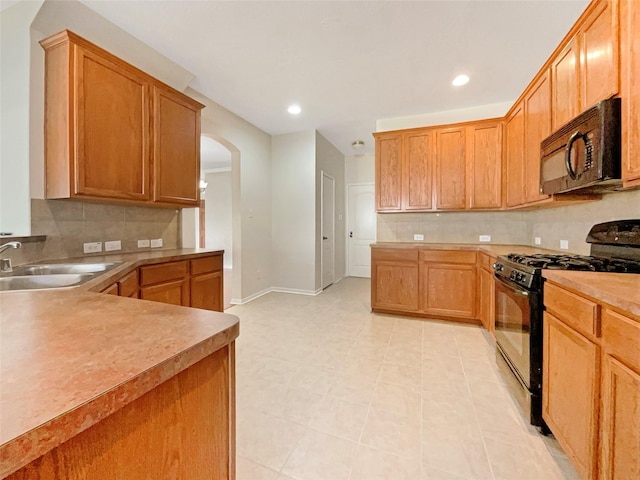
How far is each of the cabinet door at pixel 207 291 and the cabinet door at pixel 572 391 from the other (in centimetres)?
261

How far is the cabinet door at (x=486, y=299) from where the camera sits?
2.79 metres

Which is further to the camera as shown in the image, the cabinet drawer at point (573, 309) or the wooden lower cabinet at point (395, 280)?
the wooden lower cabinet at point (395, 280)

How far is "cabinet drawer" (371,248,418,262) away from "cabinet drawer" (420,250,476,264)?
4.0 inches

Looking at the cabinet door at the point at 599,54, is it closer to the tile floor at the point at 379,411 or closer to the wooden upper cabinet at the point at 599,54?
the wooden upper cabinet at the point at 599,54

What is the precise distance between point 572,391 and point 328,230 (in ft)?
13.8

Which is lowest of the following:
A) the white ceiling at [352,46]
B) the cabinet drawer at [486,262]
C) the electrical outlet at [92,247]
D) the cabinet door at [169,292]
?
the cabinet door at [169,292]

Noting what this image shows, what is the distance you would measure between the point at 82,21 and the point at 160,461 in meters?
2.96

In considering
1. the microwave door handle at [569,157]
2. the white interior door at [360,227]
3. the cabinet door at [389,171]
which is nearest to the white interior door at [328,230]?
the white interior door at [360,227]

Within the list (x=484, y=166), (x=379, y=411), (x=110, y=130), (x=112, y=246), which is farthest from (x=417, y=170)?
(x=112, y=246)

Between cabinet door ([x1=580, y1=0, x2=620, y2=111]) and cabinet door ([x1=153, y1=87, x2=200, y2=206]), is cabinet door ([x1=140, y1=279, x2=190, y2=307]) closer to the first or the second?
cabinet door ([x1=153, y1=87, x2=200, y2=206])

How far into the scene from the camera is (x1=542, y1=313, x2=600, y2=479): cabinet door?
113cm

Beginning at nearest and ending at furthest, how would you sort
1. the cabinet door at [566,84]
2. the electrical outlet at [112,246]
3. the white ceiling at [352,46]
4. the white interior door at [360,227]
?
1. the cabinet door at [566,84]
2. the white ceiling at [352,46]
3. the electrical outlet at [112,246]
4. the white interior door at [360,227]

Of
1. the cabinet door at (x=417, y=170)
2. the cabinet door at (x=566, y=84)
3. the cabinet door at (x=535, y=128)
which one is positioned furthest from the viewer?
the cabinet door at (x=417, y=170)

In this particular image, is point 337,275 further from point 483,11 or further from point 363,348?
point 483,11
